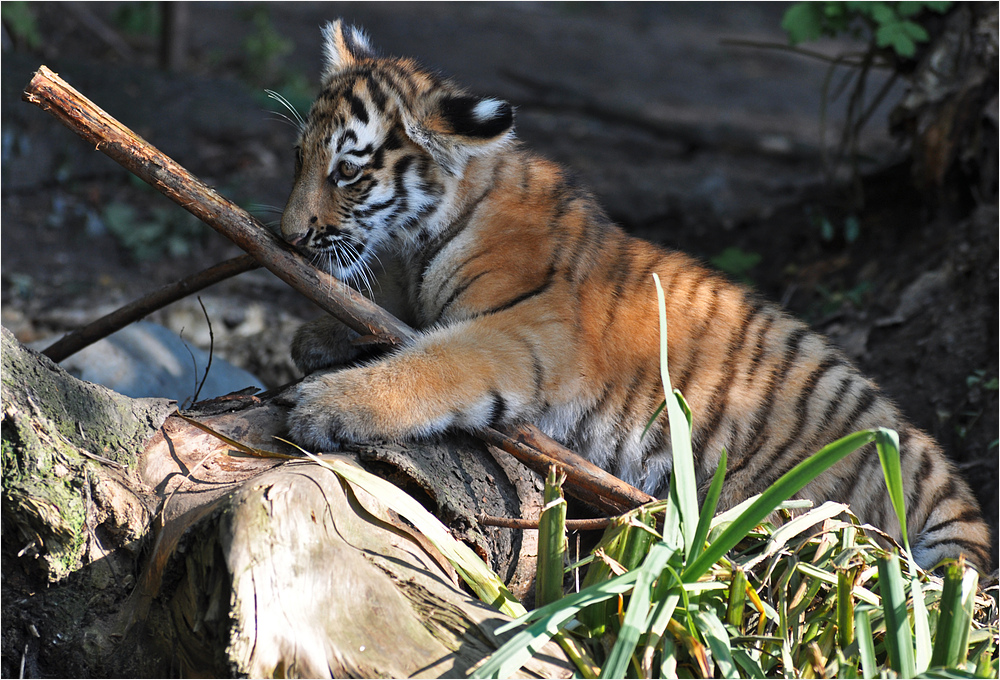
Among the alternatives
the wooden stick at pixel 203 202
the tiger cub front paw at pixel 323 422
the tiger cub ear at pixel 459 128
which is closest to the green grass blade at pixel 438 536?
the tiger cub front paw at pixel 323 422

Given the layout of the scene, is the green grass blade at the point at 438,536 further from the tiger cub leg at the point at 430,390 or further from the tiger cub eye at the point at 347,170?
the tiger cub eye at the point at 347,170

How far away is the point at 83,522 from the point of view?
2.27m

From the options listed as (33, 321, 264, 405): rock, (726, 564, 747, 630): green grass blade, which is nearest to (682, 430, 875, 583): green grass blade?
(726, 564, 747, 630): green grass blade

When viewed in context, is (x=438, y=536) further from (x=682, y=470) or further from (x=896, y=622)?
(x=896, y=622)

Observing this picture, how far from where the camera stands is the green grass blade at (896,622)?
2084 mm

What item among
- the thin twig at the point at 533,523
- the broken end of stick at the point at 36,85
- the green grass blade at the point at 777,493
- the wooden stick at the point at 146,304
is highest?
the broken end of stick at the point at 36,85

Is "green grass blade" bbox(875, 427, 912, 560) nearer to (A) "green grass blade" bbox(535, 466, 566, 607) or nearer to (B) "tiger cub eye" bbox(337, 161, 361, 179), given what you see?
(A) "green grass blade" bbox(535, 466, 566, 607)

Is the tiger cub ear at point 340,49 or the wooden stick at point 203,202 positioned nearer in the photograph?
the wooden stick at point 203,202

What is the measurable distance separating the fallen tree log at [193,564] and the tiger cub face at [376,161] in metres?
1.10

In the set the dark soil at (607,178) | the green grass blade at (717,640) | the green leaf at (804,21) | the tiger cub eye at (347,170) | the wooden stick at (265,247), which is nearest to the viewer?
the green grass blade at (717,640)

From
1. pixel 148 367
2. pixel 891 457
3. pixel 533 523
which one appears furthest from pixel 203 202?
pixel 891 457

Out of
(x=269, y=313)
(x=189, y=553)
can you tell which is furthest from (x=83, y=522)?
(x=269, y=313)

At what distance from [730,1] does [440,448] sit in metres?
16.7

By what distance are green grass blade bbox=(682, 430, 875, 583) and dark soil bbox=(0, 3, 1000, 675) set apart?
2043 millimetres
